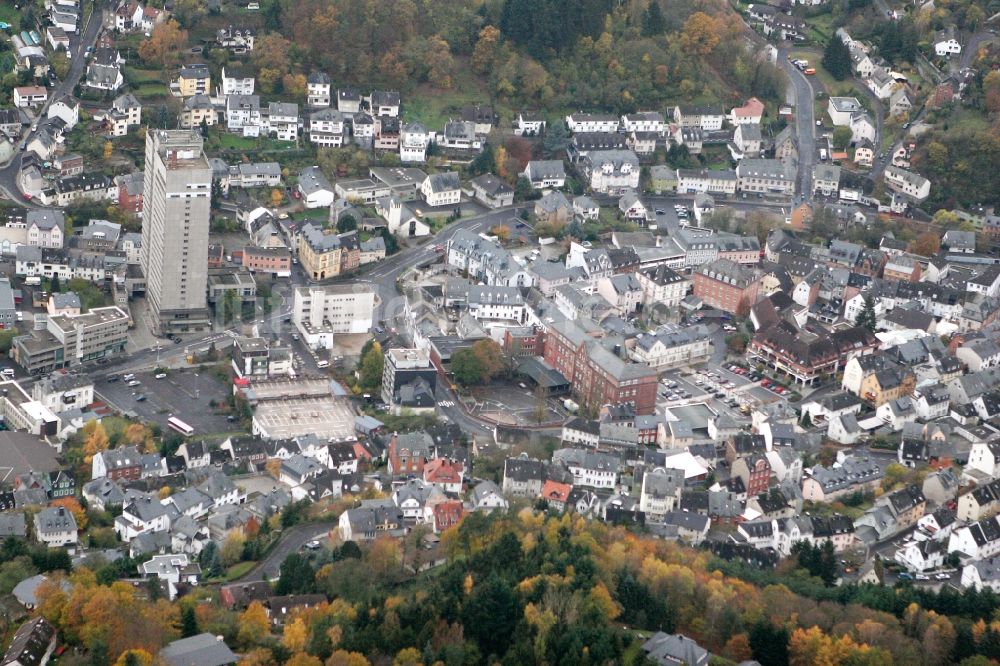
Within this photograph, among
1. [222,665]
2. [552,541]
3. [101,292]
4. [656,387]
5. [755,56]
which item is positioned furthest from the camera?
[755,56]

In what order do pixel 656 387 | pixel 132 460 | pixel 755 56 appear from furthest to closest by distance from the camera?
1. pixel 755 56
2. pixel 656 387
3. pixel 132 460

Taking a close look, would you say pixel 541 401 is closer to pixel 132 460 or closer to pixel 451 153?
pixel 132 460

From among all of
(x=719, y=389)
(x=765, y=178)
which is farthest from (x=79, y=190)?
(x=765, y=178)

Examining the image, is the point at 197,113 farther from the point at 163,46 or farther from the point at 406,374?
the point at 406,374

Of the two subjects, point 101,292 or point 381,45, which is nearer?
point 101,292

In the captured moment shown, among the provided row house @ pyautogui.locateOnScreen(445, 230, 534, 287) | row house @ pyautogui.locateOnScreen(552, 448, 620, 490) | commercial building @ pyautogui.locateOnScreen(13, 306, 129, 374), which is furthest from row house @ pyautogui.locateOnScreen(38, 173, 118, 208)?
row house @ pyautogui.locateOnScreen(552, 448, 620, 490)

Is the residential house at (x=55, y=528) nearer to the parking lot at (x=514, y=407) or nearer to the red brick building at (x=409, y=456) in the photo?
the red brick building at (x=409, y=456)

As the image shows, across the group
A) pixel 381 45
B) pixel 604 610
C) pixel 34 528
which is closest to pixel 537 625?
pixel 604 610
